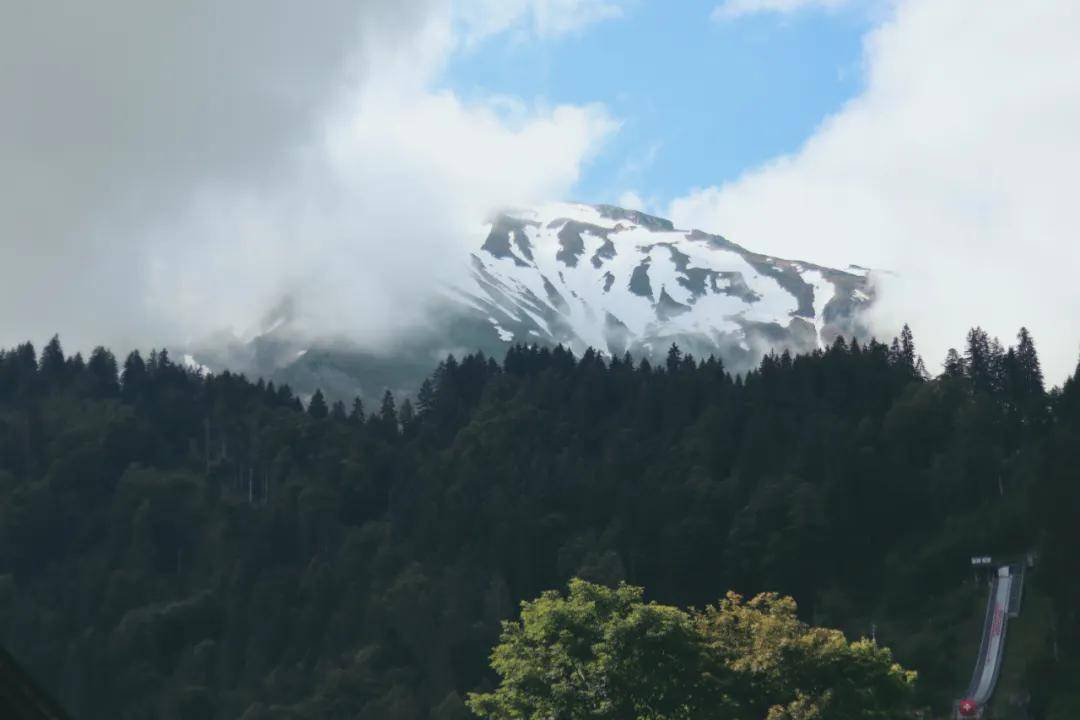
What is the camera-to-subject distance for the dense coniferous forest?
112812 mm

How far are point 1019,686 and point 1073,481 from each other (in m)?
19.4

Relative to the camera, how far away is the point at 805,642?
44.9 meters

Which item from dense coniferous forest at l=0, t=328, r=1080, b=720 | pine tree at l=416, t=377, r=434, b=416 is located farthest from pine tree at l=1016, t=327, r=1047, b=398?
pine tree at l=416, t=377, r=434, b=416

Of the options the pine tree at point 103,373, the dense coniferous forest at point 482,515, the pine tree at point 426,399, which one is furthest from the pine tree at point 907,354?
the pine tree at point 103,373

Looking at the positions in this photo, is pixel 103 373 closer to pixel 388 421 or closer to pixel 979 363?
pixel 388 421

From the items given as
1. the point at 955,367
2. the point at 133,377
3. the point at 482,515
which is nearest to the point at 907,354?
the point at 955,367

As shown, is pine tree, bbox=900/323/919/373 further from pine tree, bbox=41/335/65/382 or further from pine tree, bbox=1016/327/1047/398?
pine tree, bbox=41/335/65/382

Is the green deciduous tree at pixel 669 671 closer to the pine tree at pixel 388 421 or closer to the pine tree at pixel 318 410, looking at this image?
the pine tree at pixel 388 421

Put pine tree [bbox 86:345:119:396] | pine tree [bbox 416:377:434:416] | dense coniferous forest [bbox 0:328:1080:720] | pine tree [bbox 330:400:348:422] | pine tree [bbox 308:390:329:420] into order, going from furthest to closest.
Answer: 1. pine tree [bbox 86:345:119:396]
2. pine tree [bbox 308:390:329:420]
3. pine tree [bbox 416:377:434:416]
4. pine tree [bbox 330:400:348:422]
5. dense coniferous forest [bbox 0:328:1080:720]

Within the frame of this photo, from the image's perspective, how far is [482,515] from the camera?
137500mm

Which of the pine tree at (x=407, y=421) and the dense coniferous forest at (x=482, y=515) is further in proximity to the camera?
the pine tree at (x=407, y=421)

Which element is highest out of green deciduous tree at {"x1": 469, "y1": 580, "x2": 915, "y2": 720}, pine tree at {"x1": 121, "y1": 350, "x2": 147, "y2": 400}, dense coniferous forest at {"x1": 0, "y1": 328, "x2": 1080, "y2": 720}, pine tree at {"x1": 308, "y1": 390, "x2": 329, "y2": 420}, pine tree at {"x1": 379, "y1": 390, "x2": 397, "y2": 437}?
pine tree at {"x1": 121, "y1": 350, "x2": 147, "y2": 400}

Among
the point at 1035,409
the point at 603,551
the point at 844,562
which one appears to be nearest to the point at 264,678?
the point at 603,551

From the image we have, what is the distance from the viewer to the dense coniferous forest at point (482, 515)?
113 m
